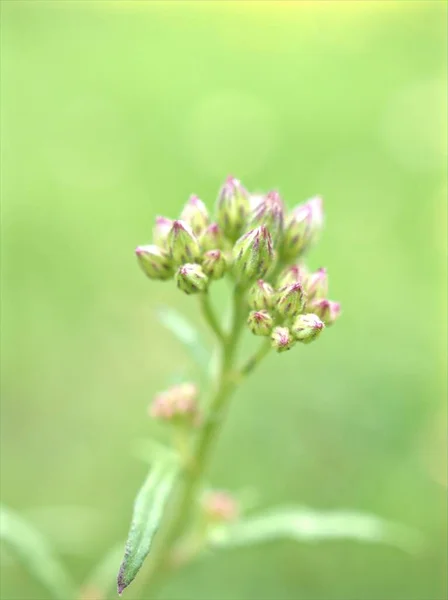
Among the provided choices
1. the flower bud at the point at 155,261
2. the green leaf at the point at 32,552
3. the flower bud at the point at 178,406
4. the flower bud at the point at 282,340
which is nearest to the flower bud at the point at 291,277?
the flower bud at the point at 282,340

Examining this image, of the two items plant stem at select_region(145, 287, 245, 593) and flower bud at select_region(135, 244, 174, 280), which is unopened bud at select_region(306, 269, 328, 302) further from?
flower bud at select_region(135, 244, 174, 280)

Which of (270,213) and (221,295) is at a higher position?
(221,295)

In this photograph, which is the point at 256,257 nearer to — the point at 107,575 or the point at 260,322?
the point at 260,322

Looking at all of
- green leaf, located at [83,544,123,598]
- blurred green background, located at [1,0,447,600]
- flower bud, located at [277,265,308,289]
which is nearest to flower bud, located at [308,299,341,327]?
flower bud, located at [277,265,308,289]

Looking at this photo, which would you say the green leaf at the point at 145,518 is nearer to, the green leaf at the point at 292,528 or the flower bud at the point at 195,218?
the green leaf at the point at 292,528

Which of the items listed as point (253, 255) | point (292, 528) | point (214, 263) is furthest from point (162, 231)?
point (292, 528)

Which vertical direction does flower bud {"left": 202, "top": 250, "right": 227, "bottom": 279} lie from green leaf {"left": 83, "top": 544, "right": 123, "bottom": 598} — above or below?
above

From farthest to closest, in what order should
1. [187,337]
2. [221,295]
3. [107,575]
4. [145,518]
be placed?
1. [221,295]
2. [107,575]
3. [187,337]
4. [145,518]
